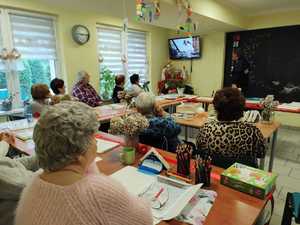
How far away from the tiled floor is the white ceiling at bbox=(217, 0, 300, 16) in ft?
8.52

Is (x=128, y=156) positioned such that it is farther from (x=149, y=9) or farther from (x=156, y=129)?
(x=149, y=9)

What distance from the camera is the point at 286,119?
16.6ft

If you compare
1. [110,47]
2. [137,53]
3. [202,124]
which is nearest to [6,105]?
[110,47]

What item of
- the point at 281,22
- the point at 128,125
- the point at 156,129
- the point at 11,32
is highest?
the point at 281,22

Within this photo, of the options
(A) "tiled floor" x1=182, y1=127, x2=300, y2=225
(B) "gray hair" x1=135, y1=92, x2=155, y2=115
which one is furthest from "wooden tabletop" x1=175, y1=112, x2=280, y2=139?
(B) "gray hair" x1=135, y1=92, x2=155, y2=115

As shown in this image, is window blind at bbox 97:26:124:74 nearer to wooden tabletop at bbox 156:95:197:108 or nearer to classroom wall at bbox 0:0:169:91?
classroom wall at bbox 0:0:169:91

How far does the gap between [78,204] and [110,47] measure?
497cm

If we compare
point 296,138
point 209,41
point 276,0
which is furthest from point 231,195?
Answer: point 209,41

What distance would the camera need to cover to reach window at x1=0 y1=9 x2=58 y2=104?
370 centimetres

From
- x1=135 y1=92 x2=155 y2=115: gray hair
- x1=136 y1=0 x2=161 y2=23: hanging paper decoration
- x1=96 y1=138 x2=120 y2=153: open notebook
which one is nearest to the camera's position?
x1=96 y1=138 x2=120 y2=153: open notebook

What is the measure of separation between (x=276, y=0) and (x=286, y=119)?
2.59 meters

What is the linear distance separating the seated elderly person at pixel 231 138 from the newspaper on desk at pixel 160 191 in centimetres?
57

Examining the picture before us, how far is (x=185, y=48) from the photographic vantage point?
20.4 feet

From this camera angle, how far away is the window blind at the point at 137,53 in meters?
5.73
